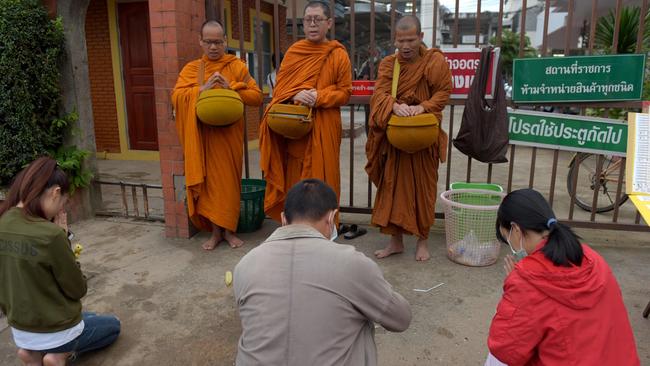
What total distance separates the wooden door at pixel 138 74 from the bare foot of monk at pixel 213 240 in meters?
4.17

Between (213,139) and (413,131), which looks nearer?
(413,131)

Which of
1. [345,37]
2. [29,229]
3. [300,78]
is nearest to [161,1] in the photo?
[300,78]

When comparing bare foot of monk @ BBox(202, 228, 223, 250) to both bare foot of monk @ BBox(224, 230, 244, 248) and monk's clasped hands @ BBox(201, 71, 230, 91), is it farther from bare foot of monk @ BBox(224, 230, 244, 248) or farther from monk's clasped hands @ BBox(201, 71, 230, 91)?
monk's clasped hands @ BBox(201, 71, 230, 91)

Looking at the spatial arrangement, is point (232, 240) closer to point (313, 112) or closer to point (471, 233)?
point (313, 112)

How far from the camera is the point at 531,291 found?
1.60m

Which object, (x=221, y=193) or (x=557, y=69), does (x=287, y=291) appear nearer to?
(x=221, y=193)

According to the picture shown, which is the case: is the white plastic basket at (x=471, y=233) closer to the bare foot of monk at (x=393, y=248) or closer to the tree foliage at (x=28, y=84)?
the bare foot of monk at (x=393, y=248)

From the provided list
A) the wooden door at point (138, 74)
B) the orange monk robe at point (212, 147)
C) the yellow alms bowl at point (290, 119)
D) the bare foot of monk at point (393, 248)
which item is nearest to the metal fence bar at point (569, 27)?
the bare foot of monk at point (393, 248)

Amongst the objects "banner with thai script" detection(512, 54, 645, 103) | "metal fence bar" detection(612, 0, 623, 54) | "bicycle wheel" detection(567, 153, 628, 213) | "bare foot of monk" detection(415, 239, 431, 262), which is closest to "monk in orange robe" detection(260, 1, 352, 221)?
"bare foot of monk" detection(415, 239, 431, 262)

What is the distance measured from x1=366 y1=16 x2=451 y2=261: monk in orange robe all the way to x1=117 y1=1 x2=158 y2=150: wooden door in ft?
16.5

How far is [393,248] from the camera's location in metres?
3.95

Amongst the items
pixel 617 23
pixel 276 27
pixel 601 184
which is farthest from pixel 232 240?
pixel 601 184

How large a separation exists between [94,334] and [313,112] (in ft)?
6.87

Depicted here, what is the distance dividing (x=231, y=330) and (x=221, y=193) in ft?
4.66
